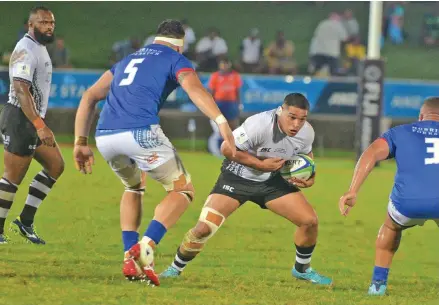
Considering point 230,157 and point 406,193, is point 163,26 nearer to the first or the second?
point 230,157

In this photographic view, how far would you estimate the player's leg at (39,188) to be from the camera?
1068 cm

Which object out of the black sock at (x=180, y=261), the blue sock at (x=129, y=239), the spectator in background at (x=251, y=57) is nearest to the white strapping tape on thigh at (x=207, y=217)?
the black sock at (x=180, y=261)

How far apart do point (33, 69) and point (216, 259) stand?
253 centimetres

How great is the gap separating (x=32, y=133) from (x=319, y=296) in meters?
3.53

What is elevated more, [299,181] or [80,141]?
[80,141]

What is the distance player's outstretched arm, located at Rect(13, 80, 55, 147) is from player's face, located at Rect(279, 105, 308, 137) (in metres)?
2.23

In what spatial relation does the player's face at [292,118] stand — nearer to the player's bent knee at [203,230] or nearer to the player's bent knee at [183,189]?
the player's bent knee at [203,230]

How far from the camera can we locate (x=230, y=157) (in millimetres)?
8602

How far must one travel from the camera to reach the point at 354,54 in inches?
1062

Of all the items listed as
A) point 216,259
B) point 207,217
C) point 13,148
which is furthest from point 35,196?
point 207,217

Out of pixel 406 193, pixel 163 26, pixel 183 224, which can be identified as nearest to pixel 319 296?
pixel 406 193

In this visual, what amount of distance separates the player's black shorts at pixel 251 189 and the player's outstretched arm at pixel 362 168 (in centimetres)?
113

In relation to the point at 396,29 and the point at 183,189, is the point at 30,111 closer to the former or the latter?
the point at 183,189

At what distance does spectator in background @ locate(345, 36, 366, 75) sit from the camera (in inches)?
1045
